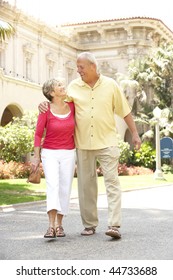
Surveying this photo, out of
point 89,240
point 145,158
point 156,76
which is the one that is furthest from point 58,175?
point 156,76

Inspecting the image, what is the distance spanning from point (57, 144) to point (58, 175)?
39cm

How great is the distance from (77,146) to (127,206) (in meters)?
5.49

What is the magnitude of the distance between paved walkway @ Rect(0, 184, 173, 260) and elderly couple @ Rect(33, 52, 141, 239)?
0.30 m

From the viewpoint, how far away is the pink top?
746 centimetres

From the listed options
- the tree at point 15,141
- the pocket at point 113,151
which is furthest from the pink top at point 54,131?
the tree at point 15,141

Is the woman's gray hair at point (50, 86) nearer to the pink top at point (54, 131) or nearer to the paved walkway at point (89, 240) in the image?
the pink top at point (54, 131)

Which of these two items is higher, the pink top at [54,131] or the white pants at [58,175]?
the pink top at [54,131]

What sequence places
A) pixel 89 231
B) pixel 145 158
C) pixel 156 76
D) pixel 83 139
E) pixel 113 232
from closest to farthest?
pixel 113 232 → pixel 83 139 → pixel 89 231 → pixel 145 158 → pixel 156 76

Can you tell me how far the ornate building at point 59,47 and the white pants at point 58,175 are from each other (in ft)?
72.7

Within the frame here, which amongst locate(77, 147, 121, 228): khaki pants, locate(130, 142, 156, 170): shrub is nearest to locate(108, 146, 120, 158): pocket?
locate(77, 147, 121, 228): khaki pants

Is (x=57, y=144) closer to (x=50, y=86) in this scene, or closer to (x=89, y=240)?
(x=50, y=86)

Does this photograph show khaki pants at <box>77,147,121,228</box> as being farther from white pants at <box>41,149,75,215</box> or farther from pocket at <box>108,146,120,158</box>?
white pants at <box>41,149,75,215</box>

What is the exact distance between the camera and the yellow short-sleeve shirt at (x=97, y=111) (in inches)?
300

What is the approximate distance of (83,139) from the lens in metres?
7.69
